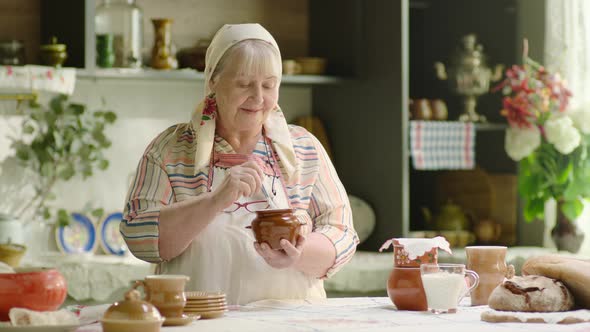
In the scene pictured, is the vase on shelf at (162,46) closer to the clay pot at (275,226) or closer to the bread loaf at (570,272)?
the clay pot at (275,226)

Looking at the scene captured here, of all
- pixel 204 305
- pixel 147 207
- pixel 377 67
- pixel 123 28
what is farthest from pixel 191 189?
pixel 377 67

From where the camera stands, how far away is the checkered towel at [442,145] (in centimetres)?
446

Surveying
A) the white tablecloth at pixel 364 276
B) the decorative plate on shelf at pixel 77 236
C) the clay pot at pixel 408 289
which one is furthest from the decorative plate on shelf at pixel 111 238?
the clay pot at pixel 408 289

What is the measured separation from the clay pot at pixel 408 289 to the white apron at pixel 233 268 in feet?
1.39

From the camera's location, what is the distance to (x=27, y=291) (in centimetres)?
185

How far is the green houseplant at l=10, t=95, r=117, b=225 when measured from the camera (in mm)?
4227

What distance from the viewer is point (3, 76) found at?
13.0 feet

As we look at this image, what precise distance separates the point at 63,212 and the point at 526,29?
2217 millimetres

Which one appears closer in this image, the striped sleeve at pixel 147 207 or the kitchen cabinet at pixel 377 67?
the striped sleeve at pixel 147 207

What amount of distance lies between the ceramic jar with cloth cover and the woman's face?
1.96 ft

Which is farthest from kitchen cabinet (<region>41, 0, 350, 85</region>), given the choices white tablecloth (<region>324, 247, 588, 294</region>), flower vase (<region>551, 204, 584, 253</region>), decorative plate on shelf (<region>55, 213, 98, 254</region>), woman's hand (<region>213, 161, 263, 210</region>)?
woman's hand (<region>213, 161, 263, 210</region>)

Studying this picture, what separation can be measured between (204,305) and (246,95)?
731 millimetres

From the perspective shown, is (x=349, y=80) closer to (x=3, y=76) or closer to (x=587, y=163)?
(x=587, y=163)

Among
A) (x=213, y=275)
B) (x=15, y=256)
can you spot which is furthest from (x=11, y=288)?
(x=15, y=256)
